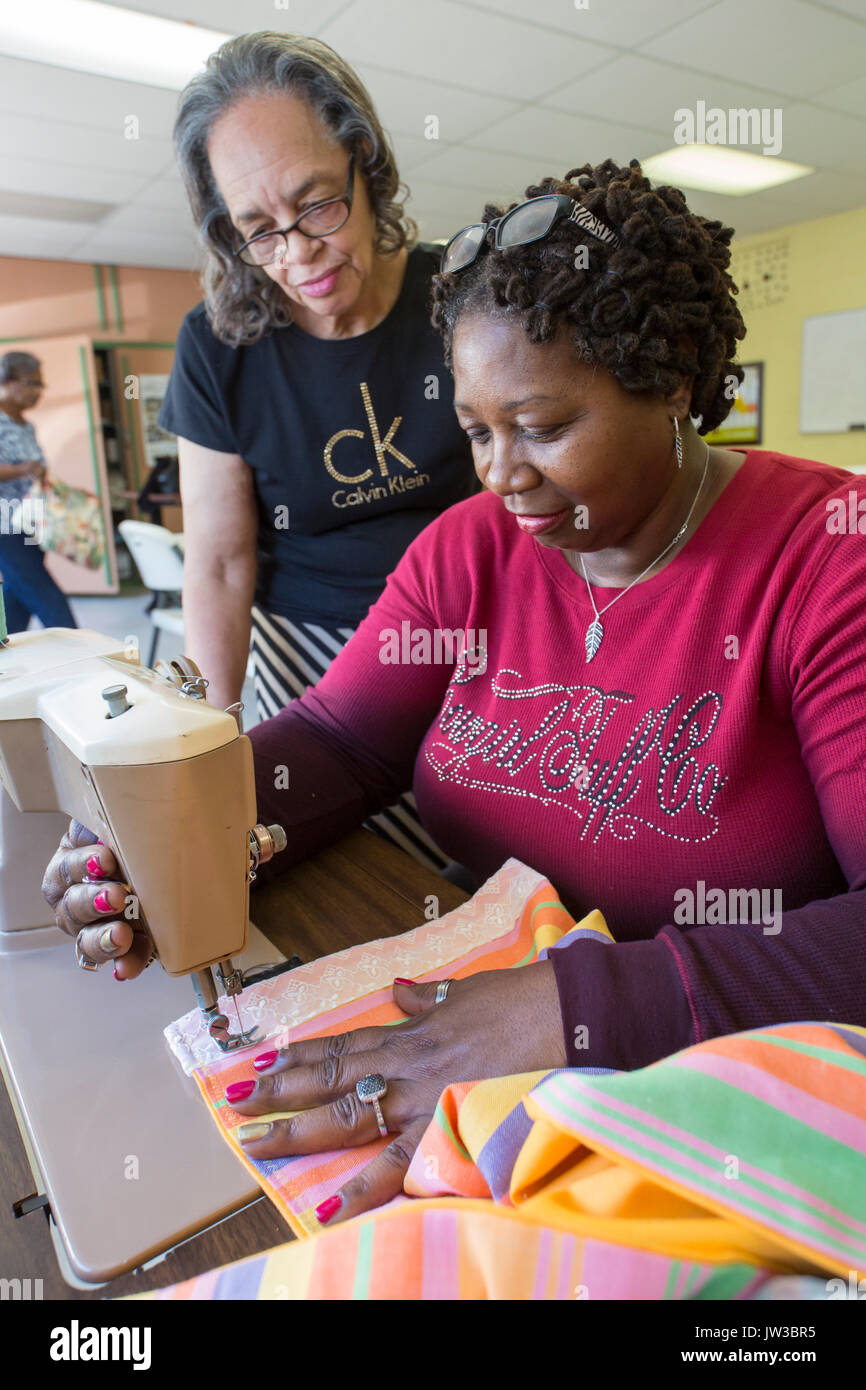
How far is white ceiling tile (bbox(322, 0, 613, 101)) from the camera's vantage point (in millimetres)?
3570

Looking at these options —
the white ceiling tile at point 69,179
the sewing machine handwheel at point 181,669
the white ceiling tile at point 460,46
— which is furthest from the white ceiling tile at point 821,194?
the sewing machine handwheel at point 181,669

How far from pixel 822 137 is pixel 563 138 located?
1584mm

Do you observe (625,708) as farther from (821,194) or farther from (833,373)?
Answer: (833,373)

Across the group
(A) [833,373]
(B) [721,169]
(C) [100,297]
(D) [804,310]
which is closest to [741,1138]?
(B) [721,169]

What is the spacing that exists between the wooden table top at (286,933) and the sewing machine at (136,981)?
0.01 m

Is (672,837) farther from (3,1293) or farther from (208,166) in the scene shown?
(208,166)

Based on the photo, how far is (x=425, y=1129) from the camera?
2.27 feet

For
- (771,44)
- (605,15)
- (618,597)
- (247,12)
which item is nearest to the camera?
(618,597)

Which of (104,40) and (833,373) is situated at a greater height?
(104,40)

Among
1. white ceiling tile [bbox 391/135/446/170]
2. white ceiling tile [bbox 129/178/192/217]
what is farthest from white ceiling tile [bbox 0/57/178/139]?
white ceiling tile [bbox 391/135/446/170]

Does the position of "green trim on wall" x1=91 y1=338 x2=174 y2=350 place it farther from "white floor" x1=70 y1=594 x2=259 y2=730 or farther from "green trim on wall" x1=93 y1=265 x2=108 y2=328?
"white floor" x1=70 y1=594 x2=259 y2=730

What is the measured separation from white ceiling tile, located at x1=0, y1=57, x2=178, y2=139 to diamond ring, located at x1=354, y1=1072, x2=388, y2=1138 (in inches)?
176

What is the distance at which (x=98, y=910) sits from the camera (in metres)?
0.82
